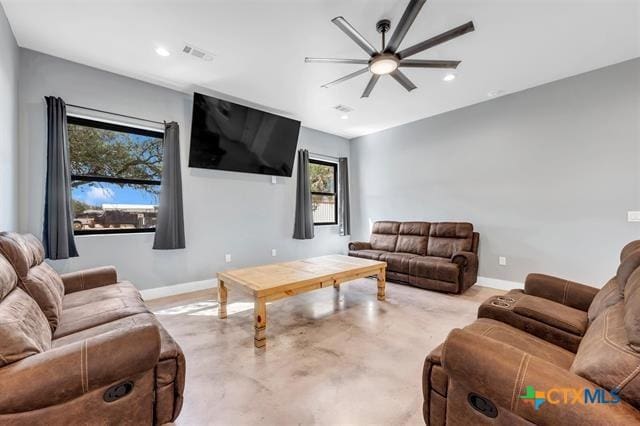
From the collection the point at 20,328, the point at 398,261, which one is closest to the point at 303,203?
the point at 398,261

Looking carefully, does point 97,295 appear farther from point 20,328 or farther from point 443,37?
point 443,37

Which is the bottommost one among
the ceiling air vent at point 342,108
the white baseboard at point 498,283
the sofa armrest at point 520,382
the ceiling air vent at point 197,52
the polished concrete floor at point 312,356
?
the polished concrete floor at point 312,356

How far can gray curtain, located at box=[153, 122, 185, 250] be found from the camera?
3465 millimetres

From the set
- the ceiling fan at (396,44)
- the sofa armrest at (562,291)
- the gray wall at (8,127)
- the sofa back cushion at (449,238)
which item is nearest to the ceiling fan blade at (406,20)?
the ceiling fan at (396,44)

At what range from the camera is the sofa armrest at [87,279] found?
89.3 inches

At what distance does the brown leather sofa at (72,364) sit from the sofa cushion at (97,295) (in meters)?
0.33

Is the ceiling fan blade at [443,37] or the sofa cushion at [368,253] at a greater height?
the ceiling fan blade at [443,37]

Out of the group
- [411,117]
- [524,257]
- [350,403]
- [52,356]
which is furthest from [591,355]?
[411,117]

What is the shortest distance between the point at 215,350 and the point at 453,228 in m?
3.68

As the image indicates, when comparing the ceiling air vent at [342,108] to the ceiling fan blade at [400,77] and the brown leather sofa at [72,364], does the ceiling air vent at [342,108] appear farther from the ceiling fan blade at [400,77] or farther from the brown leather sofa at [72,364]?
the brown leather sofa at [72,364]

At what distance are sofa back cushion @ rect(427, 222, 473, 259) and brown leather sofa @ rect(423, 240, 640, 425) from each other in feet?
8.87

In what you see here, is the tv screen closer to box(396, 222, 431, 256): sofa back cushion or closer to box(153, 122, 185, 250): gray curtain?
box(153, 122, 185, 250): gray curtain

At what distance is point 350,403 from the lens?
162 centimetres

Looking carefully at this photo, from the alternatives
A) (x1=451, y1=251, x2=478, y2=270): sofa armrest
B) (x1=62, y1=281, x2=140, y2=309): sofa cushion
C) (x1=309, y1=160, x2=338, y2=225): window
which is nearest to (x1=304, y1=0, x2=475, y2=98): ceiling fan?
(x1=451, y1=251, x2=478, y2=270): sofa armrest
